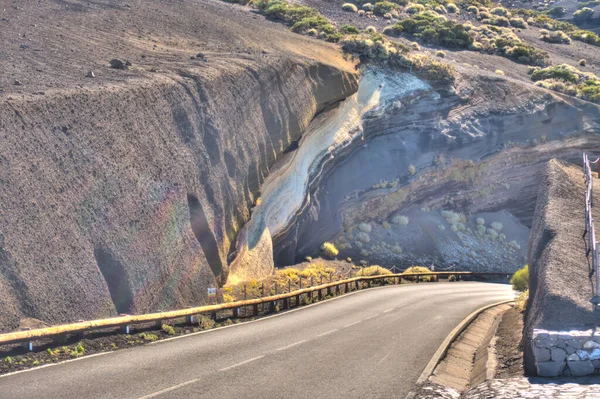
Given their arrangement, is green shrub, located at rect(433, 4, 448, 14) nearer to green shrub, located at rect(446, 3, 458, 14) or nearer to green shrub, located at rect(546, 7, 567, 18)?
green shrub, located at rect(446, 3, 458, 14)

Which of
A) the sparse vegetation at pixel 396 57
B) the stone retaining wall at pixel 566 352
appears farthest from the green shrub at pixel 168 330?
the sparse vegetation at pixel 396 57

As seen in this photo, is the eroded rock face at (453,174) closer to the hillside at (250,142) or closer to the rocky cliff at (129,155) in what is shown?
the hillside at (250,142)

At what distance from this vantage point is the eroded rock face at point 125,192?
1591 centimetres

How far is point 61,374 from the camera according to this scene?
10.9m

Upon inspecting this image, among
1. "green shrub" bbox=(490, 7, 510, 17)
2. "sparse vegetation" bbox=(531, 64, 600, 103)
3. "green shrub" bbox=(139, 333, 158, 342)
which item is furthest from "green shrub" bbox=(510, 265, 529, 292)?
→ "green shrub" bbox=(490, 7, 510, 17)

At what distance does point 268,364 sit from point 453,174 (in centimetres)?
3771

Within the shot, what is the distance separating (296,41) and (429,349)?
3211cm

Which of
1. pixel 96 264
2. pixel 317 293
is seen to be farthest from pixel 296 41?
pixel 96 264

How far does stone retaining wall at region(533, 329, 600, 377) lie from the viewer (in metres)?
11.0

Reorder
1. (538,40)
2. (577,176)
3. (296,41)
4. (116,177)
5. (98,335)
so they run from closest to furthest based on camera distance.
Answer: (98,335) < (116,177) < (577,176) < (296,41) < (538,40)

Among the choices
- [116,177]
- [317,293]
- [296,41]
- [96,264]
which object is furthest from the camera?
[296,41]

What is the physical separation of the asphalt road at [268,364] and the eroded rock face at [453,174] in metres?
22.9

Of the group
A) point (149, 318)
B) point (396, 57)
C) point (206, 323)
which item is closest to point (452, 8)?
point (396, 57)

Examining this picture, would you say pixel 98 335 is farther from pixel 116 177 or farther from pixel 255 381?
pixel 116 177
